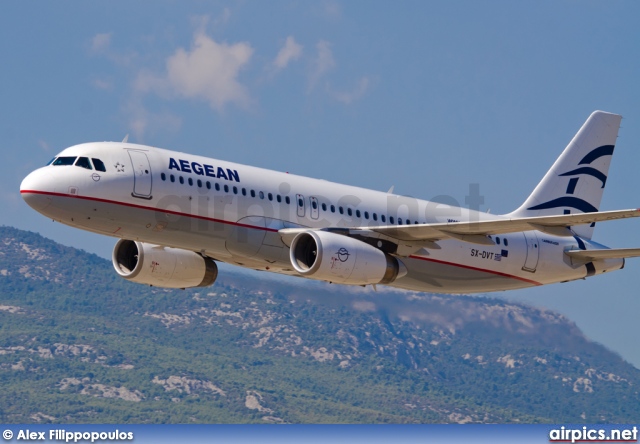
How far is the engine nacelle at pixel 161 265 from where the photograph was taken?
5369cm

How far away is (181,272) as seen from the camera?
54.2 metres

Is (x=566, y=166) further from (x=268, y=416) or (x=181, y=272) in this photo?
(x=268, y=416)

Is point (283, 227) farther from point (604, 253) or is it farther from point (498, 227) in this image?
point (604, 253)

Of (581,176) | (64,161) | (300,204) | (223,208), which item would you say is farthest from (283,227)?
(581,176)

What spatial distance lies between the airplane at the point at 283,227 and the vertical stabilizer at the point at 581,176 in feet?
10.3

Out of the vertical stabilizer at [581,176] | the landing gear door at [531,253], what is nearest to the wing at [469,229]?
the landing gear door at [531,253]

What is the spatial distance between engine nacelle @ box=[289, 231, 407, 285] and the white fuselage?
961 millimetres

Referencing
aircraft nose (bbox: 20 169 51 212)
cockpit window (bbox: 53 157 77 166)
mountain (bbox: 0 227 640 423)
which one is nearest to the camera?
aircraft nose (bbox: 20 169 51 212)

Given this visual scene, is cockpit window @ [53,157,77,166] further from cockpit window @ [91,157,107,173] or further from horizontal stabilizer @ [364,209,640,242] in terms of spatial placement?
horizontal stabilizer @ [364,209,640,242]

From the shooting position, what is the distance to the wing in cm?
4644

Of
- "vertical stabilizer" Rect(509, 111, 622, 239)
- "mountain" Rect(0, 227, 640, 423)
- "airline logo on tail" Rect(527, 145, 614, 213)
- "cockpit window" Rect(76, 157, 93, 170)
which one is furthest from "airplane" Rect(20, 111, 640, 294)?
"mountain" Rect(0, 227, 640, 423)

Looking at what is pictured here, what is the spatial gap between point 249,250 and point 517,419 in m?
97.6

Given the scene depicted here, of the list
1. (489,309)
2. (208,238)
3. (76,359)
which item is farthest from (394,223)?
(76,359)

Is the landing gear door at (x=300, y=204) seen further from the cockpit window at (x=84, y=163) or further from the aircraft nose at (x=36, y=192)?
the aircraft nose at (x=36, y=192)
